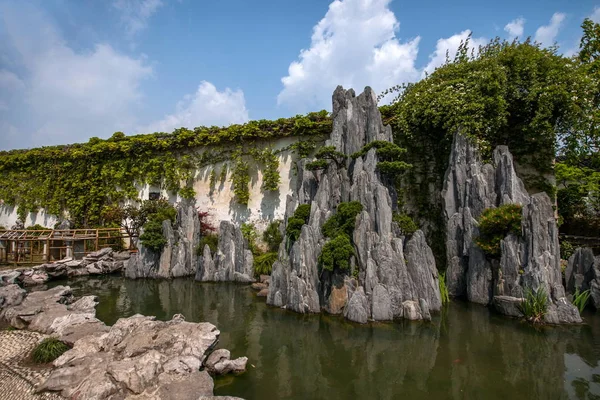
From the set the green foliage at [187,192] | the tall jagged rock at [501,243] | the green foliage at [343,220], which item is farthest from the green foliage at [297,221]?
the green foliage at [187,192]

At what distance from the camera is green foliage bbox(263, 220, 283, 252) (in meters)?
19.0

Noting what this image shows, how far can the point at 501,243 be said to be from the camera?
431 inches

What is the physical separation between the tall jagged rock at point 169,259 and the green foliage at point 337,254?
8417 millimetres

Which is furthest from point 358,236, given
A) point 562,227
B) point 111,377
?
point 562,227

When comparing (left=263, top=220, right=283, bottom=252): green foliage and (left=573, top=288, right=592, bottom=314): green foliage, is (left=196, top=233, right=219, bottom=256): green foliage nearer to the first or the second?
(left=263, top=220, right=283, bottom=252): green foliage

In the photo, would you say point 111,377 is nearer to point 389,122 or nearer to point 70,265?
point 70,265

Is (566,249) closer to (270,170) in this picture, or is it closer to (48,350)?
(270,170)

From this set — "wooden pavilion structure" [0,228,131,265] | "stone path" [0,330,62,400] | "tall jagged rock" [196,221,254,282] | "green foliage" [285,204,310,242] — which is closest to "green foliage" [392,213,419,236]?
"green foliage" [285,204,310,242]

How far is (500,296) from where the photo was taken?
35.1ft

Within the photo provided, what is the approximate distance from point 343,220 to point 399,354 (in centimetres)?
497

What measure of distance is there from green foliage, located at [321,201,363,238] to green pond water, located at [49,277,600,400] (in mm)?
2769

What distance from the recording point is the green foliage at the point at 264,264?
15.7 metres

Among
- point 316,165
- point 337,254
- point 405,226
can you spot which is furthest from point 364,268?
point 316,165

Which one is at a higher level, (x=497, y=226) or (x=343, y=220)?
(x=343, y=220)
